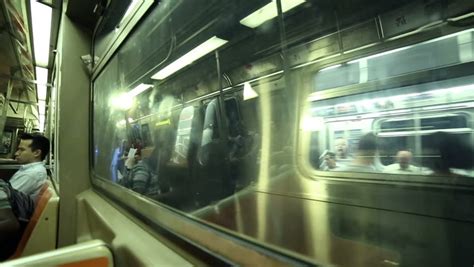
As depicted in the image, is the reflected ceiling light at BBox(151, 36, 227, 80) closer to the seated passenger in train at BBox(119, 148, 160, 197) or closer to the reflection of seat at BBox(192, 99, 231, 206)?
the reflection of seat at BBox(192, 99, 231, 206)

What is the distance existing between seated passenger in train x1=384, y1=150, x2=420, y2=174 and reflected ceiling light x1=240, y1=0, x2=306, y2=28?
377 millimetres

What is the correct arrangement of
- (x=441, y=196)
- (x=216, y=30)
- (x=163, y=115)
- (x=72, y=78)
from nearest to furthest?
(x=441, y=196) → (x=216, y=30) → (x=163, y=115) → (x=72, y=78)

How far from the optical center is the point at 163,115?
122 centimetres

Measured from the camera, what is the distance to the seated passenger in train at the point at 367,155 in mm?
638

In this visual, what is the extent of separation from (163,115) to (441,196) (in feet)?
3.30

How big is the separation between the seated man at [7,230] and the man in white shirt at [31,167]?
1.50ft

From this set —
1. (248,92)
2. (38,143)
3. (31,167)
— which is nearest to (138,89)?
(248,92)

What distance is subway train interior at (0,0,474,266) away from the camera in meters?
0.54

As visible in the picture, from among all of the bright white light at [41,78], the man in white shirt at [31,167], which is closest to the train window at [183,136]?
the man in white shirt at [31,167]

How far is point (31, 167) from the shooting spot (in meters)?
2.71

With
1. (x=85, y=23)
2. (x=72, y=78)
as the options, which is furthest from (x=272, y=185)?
(x=85, y=23)

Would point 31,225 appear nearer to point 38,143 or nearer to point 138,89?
point 38,143

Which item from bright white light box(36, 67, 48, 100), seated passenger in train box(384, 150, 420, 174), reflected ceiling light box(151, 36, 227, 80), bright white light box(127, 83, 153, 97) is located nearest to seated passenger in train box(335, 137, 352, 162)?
seated passenger in train box(384, 150, 420, 174)

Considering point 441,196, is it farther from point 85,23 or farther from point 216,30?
point 85,23
